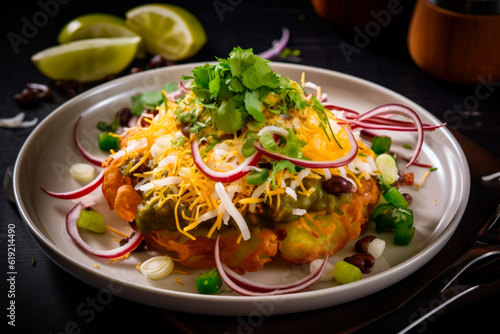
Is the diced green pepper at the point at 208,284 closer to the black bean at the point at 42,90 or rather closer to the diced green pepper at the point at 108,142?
the diced green pepper at the point at 108,142

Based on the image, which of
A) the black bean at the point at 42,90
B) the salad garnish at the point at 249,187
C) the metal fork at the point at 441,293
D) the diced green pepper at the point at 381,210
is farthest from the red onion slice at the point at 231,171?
the black bean at the point at 42,90

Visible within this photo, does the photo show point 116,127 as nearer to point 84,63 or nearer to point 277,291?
point 84,63

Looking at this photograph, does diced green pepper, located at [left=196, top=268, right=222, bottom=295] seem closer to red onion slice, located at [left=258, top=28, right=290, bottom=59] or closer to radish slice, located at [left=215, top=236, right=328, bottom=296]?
radish slice, located at [left=215, top=236, right=328, bottom=296]

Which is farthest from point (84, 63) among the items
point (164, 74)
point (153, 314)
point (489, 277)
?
point (489, 277)

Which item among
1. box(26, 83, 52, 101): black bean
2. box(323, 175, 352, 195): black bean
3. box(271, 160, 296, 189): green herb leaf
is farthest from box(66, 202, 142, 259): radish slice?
box(26, 83, 52, 101): black bean

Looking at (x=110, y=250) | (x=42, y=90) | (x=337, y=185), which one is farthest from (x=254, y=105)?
(x=42, y=90)

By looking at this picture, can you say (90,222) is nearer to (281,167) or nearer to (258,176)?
(258,176)
